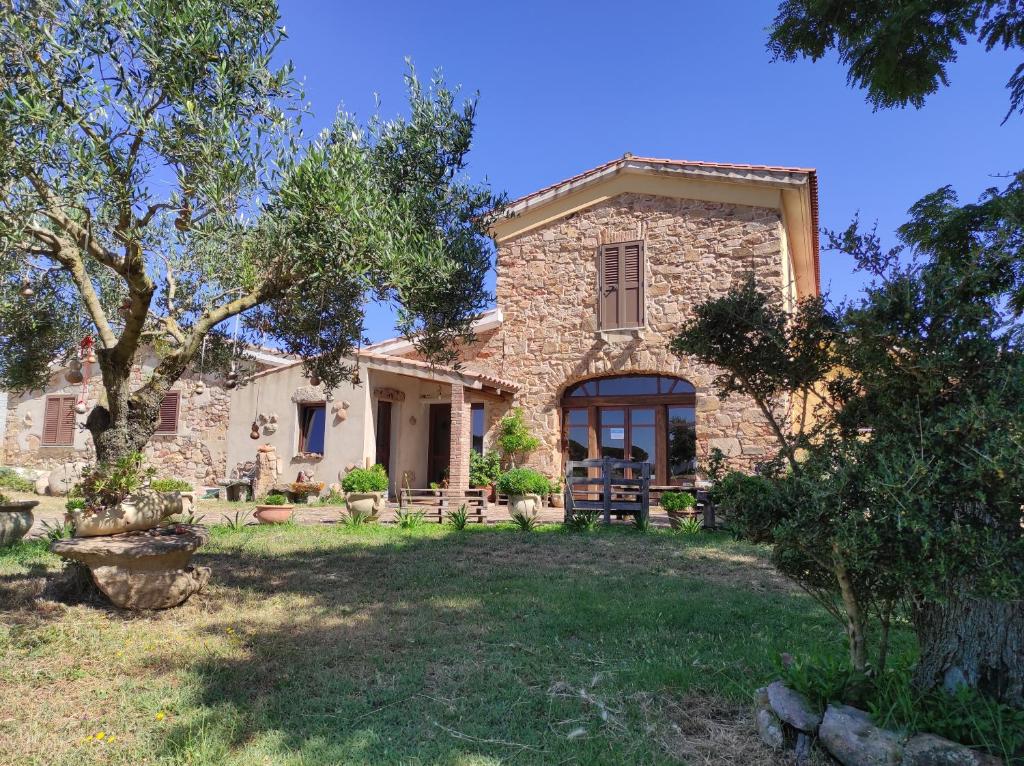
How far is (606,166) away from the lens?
1430 centimetres

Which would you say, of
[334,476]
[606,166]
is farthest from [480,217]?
[334,476]

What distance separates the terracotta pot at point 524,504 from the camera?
1181 cm

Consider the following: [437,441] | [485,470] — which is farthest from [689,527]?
[437,441]

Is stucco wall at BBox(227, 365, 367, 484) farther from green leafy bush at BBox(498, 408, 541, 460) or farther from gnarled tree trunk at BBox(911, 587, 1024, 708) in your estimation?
gnarled tree trunk at BBox(911, 587, 1024, 708)

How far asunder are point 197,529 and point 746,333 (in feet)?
16.5

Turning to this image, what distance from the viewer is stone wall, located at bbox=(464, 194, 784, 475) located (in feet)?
42.4

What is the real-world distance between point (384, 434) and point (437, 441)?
1572 mm

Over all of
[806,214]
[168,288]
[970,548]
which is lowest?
[970,548]

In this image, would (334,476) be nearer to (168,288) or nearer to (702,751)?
(168,288)

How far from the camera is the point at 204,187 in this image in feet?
14.4

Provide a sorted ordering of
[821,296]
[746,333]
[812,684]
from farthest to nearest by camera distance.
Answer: [746,333] → [821,296] → [812,684]

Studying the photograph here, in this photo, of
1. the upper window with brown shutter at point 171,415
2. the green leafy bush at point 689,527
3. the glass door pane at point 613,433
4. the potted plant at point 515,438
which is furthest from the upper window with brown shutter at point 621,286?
the upper window with brown shutter at point 171,415

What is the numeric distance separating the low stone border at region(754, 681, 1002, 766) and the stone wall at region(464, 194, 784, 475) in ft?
31.9

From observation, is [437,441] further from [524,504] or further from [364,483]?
[524,504]
